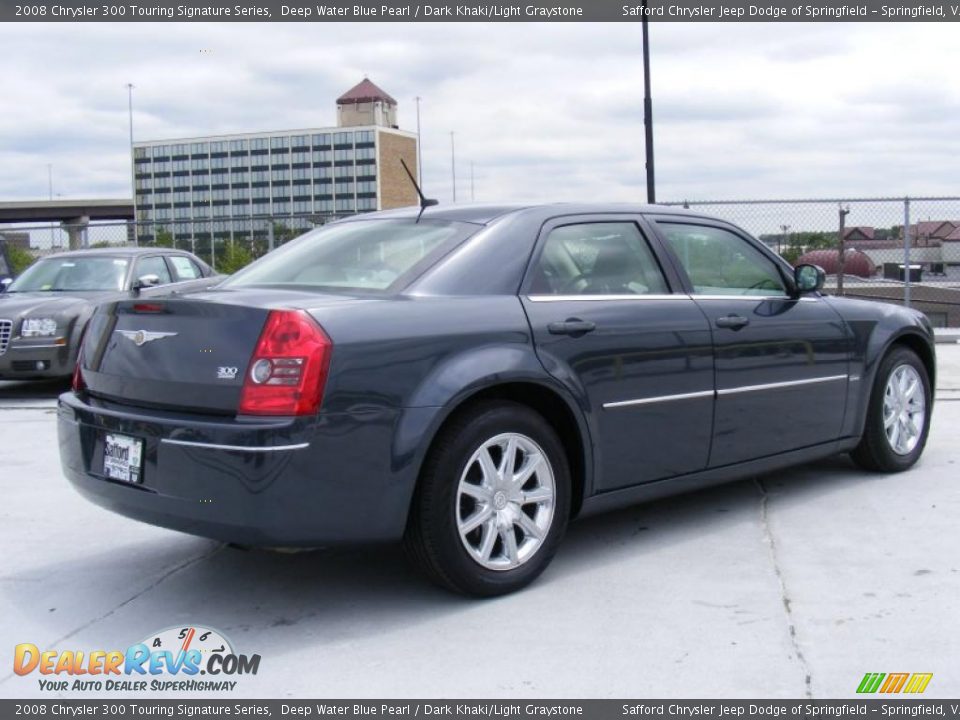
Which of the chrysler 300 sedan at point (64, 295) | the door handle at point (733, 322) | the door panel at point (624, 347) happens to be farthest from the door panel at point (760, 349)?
the chrysler 300 sedan at point (64, 295)

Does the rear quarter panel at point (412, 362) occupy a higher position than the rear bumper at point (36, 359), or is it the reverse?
the rear quarter panel at point (412, 362)

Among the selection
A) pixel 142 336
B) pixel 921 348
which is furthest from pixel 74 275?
pixel 921 348

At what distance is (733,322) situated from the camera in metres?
5.21

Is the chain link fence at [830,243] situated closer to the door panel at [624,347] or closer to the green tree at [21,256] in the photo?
the green tree at [21,256]

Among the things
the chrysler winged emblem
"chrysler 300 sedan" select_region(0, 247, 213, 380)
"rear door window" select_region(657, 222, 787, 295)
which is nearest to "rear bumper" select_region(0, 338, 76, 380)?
"chrysler 300 sedan" select_region(0, 247, 213, 380)

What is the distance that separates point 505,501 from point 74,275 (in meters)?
8.84

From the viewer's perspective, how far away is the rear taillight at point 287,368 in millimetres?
3719

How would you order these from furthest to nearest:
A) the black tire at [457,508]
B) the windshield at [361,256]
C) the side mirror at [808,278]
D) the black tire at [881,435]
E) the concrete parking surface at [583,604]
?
1. the black tire at [881,435]
2. the side mirror at [808,278]
3. the windshield at [361,256]
4. the black tire at [457,508]
5. the concrete parking surface at [583,604]

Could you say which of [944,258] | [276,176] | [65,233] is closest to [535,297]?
[944,258]

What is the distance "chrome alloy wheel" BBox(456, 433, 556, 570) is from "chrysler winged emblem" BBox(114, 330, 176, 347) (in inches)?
48.5

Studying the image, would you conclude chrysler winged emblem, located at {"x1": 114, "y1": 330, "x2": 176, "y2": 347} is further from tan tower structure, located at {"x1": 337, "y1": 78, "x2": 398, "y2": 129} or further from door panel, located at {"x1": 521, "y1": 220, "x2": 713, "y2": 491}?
tan tower structure, located at {"x1": 337, "y1": 78, "x2": 398, "y2": 129}

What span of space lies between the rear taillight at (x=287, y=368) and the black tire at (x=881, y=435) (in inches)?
141

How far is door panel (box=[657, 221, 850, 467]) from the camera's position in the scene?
5.16 m
